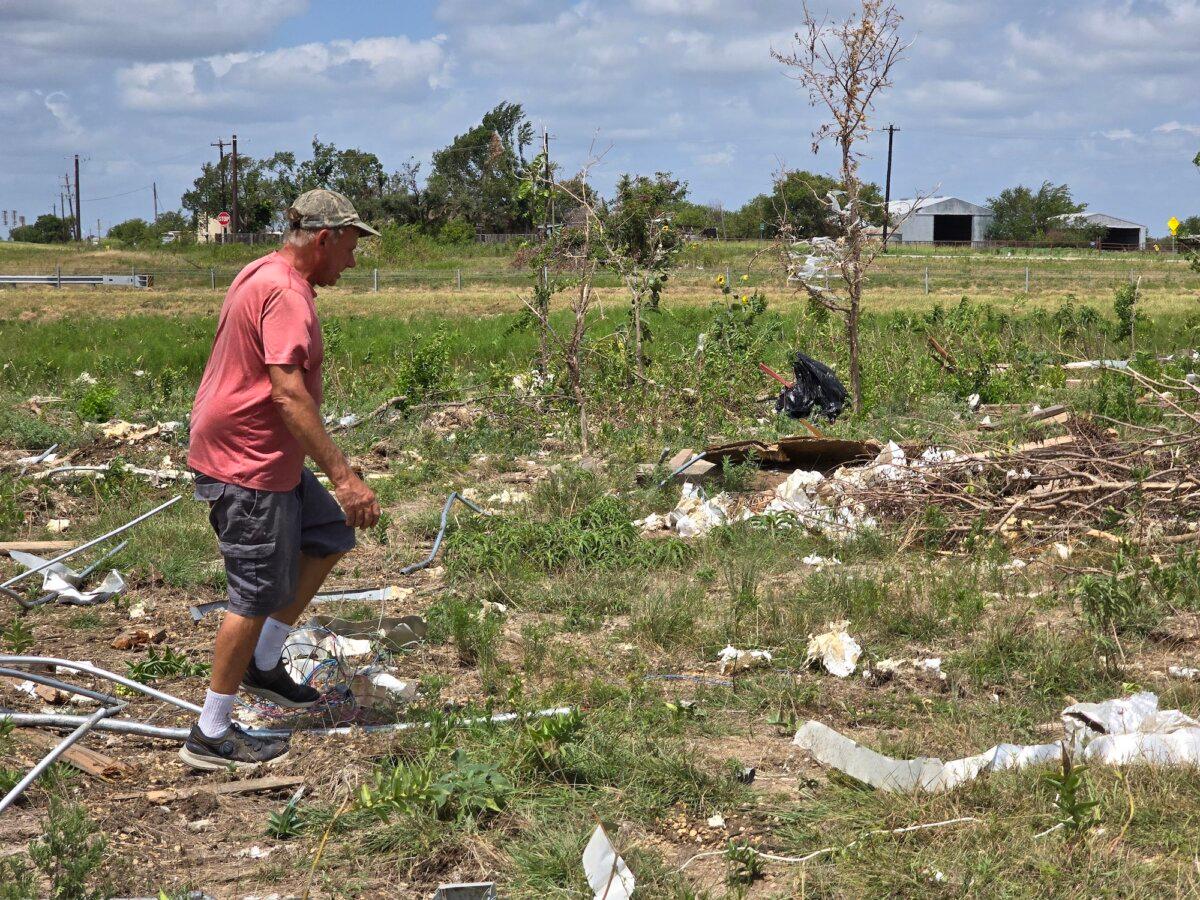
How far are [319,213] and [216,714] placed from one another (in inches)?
63.2

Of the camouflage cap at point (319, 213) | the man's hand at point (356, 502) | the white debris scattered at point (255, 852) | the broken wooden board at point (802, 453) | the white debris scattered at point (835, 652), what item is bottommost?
the white debris scattered at point (255, 852)

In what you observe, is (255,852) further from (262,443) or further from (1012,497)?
(1012,497)

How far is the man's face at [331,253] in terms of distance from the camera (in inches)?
149

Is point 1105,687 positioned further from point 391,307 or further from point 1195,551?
point 391,307

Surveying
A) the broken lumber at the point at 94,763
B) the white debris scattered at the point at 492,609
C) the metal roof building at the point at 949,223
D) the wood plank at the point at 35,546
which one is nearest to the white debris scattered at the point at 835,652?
the white debris scattered at the point at 492,609

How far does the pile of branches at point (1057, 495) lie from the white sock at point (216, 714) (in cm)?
367

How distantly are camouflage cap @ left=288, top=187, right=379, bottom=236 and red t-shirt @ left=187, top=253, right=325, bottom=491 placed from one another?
0.52ft

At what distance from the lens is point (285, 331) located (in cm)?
355

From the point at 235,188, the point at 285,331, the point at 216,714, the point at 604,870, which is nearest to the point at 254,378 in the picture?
the point at 285,331

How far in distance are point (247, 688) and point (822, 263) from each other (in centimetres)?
728

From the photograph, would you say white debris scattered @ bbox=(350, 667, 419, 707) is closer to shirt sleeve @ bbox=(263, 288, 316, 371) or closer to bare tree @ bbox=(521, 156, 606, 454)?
shirt sleeve @ bbox=(263, 288, 316, 371)

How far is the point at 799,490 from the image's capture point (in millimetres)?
7082

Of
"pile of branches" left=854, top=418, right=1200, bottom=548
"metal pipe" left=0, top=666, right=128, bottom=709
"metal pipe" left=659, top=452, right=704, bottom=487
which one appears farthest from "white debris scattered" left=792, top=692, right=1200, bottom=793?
"metal pipe" left=659, top=452, right=704, bottom=487

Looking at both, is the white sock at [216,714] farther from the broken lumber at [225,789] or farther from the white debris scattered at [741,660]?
the white debris scattered at [741,660]
